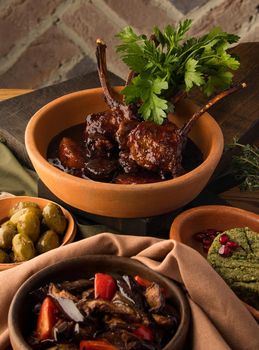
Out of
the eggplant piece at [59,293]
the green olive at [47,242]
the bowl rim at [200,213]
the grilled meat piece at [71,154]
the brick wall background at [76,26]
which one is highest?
the eggplant piece at [59,293]

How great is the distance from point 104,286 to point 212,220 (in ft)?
1.72

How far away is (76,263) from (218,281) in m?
0.29

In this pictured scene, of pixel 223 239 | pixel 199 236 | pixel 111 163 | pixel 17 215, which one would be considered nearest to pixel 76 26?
pixel 111 163

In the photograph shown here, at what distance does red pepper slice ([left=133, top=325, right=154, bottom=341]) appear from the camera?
1.25 metres

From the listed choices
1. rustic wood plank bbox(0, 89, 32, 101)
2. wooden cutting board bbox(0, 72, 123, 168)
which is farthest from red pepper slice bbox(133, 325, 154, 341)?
rustic wood plank bbox(0, 89, 32, 101)

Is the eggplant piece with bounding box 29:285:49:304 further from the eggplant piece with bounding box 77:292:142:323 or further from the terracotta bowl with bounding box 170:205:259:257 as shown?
the terracotta bowl with bounding box 170:205:259:257

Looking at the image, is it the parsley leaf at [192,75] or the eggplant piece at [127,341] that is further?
the parsley leaf at [192,75]

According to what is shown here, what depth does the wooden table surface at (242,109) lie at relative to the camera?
6.75 ft

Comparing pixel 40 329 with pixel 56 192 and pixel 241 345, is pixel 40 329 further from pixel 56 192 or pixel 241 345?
pixel 56 192

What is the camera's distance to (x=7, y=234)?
68.0 inches

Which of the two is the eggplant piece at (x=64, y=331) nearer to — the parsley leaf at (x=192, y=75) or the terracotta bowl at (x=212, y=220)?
the terracotta bowl at (x=212, y=220)

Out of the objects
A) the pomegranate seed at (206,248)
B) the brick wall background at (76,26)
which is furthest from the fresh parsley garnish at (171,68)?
the brick wall background at (76,26)

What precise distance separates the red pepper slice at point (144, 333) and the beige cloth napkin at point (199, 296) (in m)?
0.13

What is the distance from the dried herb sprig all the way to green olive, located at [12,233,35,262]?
659 millimetres
